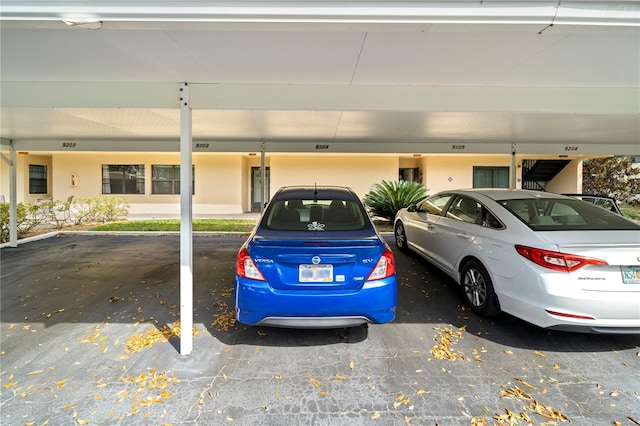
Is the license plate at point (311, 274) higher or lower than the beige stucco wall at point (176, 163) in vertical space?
lower

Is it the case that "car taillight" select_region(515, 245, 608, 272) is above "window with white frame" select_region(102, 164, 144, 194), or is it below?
below

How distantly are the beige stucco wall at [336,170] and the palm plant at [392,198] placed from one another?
244 centimetres

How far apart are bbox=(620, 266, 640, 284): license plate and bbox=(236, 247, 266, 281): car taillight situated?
3.17 meters

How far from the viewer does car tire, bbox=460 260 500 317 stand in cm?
353

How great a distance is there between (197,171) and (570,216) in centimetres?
1333

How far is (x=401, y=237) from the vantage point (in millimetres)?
7082

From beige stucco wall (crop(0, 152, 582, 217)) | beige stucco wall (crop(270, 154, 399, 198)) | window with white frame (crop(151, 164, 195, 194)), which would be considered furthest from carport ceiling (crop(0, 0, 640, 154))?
window with white frame (crop(151, 164, 195, 194))

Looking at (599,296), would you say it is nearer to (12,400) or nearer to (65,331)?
(12,400)

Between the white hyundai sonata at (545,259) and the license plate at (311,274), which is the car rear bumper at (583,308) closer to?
the white hyundai sonata at (545,259)

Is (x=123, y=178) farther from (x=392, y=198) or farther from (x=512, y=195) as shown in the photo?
(x=512, y=195)

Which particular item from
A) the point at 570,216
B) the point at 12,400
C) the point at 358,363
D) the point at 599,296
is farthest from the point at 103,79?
the point at 570,216

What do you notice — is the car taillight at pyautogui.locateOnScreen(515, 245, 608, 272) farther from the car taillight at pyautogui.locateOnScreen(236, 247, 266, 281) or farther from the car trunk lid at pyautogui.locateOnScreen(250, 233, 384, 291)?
the car taillight at pyautogui.locateOnScreen(236, 247, 266, 281)

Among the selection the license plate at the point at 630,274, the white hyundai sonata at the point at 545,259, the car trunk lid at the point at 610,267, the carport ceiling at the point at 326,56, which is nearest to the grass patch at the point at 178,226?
the carport ceiling at the point at 326,56

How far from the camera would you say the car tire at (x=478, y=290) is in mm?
3534
